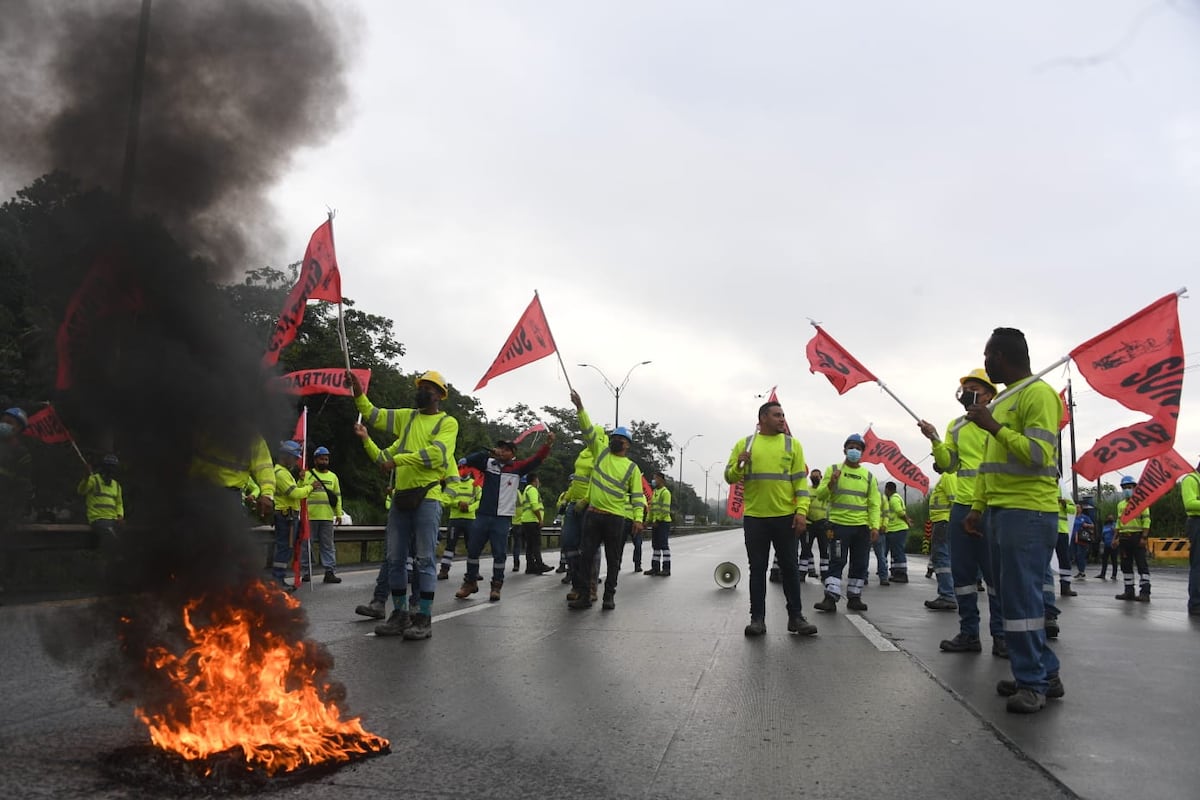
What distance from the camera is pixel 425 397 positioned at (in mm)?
7211

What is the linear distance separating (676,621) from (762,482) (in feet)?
6.22

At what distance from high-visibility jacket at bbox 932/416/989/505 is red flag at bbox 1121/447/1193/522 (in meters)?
5.25

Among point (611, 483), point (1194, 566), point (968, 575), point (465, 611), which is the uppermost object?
point (611, 483)

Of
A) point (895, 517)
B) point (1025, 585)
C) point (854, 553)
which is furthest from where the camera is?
point (895, 517)

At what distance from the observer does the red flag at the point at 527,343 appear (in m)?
10.0

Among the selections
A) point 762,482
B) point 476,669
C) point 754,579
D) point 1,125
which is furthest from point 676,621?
point 1,125

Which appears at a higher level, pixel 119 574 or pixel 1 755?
pixel 119 574

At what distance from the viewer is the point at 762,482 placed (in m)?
7.72

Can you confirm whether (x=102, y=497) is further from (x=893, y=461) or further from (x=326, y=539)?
(x=893, y=461)

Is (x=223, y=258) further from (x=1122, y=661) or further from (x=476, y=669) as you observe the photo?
(x=1122, y=661)

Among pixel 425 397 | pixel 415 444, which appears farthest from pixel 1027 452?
pixel 425 397

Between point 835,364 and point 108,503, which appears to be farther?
point 835,364

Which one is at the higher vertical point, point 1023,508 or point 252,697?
point 1023,508

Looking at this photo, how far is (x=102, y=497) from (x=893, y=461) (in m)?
13.5
